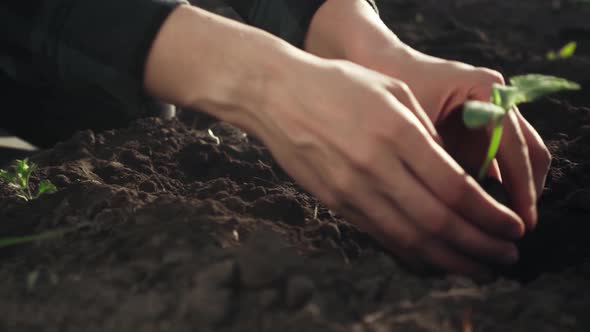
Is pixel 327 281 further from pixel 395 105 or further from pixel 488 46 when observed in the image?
pixel 488 46

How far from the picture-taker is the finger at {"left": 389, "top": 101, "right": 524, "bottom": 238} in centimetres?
97

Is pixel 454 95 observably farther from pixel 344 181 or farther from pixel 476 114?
pixel 344 181

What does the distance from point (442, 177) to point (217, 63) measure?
48cm

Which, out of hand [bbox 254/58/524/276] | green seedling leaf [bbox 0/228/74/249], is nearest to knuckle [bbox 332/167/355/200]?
hand [bbox 254/58/524/276]

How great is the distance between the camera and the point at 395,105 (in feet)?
3.22

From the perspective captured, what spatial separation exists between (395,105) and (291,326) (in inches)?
16.2

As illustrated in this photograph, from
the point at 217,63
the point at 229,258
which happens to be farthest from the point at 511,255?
the point at 217,63

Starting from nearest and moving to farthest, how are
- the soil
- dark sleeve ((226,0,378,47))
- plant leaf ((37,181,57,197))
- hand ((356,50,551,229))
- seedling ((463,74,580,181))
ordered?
1. the soil
2. seedling ((463,74,580,181))
3. hand ((356,50,551,229))
4. plant leaf ((37,181,57,197))
5. dark sleeve ((226,0,378,47))

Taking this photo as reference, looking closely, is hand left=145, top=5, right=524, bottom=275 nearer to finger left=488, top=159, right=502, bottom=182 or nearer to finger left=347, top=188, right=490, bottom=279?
finger left=347, top=188, right=490, bottom=279

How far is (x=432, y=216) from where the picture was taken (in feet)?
3.18

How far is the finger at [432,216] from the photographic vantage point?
Answer: 967 millimetres

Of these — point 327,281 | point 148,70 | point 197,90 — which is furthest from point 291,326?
point 148,70

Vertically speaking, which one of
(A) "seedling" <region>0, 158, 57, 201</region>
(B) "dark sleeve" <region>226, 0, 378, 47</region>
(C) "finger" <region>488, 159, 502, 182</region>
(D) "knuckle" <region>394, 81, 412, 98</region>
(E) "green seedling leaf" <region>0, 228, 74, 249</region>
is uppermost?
(D) "knuckle" <region>394, 81, 412, 98</region>

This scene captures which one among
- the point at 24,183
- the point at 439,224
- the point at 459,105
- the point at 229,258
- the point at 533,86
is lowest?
the point at 24,183
